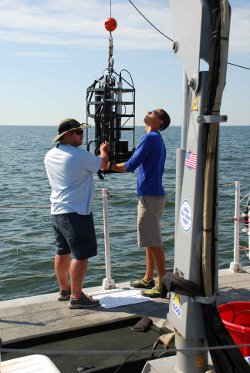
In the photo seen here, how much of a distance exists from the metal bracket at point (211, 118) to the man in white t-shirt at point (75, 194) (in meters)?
1.90

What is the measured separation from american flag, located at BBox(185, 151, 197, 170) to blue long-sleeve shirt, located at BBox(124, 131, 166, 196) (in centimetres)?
177

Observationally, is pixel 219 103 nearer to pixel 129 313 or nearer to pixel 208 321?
pixel 208 321

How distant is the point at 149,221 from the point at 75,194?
84 cm

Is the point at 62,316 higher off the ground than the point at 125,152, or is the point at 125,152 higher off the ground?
the point at 125,152

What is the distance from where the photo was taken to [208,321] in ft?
9.91

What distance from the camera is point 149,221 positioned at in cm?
507

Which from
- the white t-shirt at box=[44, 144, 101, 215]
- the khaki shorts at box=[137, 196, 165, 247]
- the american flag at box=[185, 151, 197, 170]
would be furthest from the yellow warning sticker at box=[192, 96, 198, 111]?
the khaki shorts at box=[137, 196, 165, 247]

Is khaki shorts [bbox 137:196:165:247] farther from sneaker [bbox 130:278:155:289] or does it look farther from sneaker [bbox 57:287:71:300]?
sneaker [bbox 57:287:71:300]

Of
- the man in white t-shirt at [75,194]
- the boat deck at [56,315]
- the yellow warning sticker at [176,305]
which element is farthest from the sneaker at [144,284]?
the yellow warning sticker at [176,305]

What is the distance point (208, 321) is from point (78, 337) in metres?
1.51

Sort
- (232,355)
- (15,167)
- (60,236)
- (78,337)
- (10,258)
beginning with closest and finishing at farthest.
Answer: (232,355)
(78,337)
(60,236)
(10,258)
(15,167)

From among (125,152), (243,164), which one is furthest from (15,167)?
(125,152)

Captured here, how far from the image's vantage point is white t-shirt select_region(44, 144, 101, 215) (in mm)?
4629

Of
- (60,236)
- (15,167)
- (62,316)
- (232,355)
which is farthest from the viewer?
(15,167)
